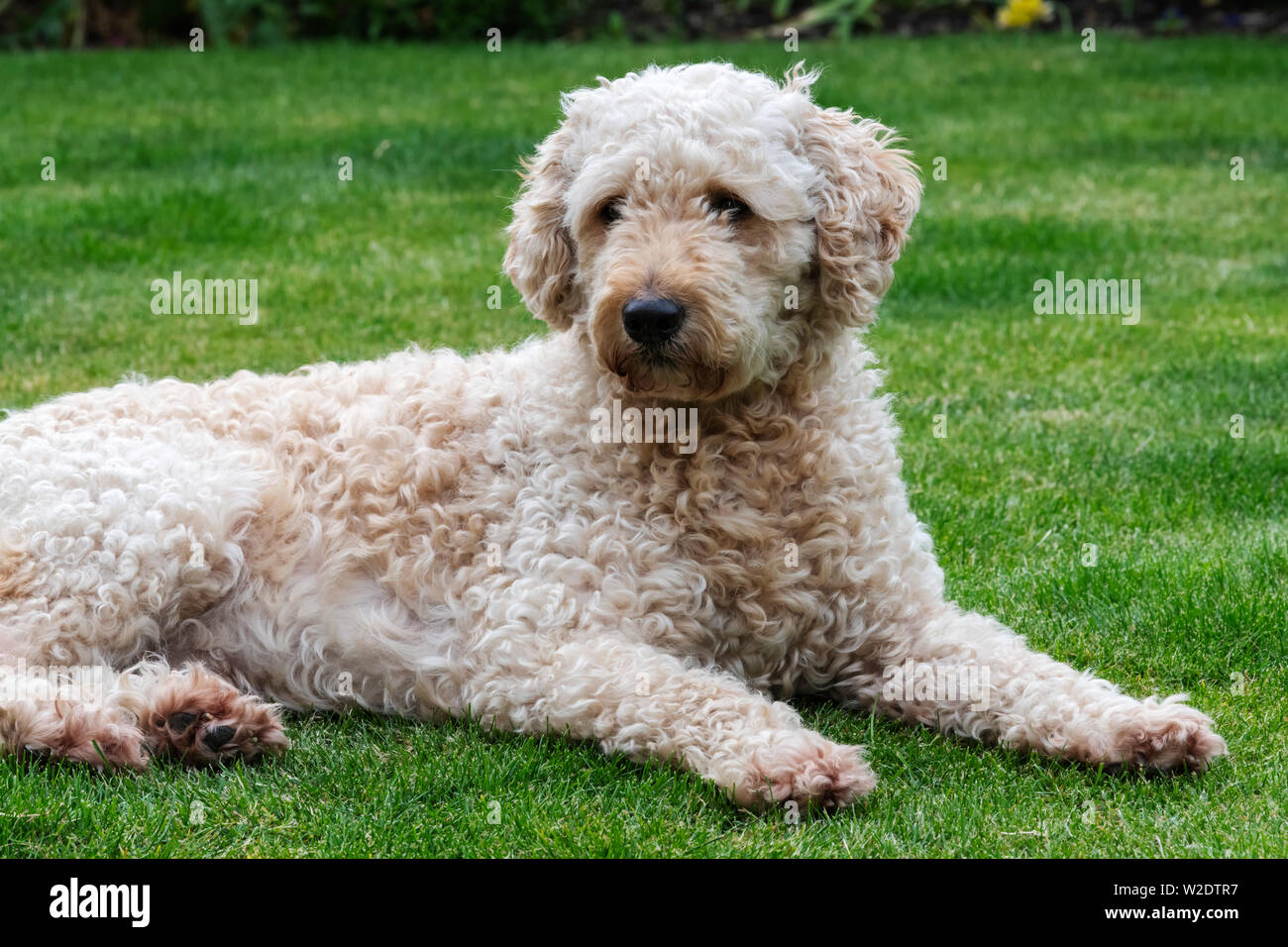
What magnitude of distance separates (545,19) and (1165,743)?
46.2 ft

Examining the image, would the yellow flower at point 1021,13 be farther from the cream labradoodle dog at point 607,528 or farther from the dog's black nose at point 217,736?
the dog's black nose at point 217,736

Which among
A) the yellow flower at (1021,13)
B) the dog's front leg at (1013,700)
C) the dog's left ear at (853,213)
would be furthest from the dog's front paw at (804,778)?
the yellow flower at (1021,13)

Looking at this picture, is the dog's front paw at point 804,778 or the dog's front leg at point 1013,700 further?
the dog's front leg at point 1013,700

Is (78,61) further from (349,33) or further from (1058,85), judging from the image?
(1058,85)

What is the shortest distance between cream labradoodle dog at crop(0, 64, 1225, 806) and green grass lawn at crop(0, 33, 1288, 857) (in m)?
0.14

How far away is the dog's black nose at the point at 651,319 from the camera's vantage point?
3.83 metres

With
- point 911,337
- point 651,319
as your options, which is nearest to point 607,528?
point 651,319

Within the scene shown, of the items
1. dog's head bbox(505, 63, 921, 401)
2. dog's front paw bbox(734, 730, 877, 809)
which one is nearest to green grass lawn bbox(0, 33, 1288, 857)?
dog's front paw bbox(734, 730, 877, 809)

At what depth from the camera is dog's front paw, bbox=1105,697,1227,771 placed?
151 inches

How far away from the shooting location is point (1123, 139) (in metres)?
12.5

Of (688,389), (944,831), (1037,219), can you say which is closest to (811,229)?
(688,389)

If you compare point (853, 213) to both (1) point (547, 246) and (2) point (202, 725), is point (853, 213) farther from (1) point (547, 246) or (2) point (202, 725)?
(2) point (202, 725)

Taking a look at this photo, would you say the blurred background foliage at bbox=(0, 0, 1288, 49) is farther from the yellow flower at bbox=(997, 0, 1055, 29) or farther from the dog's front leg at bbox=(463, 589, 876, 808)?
the dog's front leg at bbox=(463, 589, 876, 808)

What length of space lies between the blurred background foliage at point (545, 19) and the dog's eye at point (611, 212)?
1304cm
